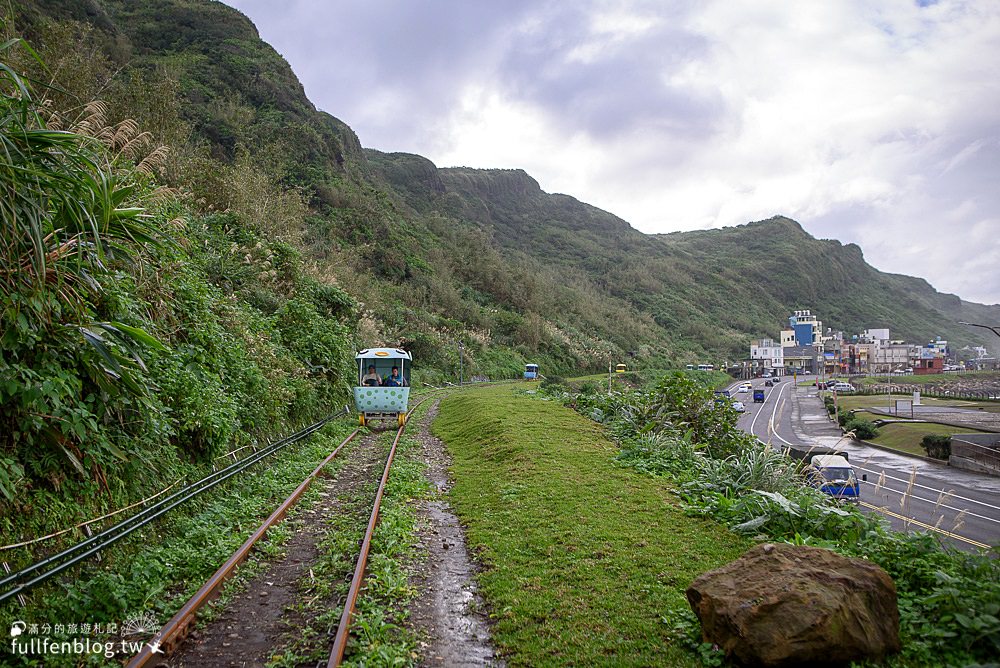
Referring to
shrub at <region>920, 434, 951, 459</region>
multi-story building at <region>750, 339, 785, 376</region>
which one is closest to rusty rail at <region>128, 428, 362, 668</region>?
shrub at <region>920, 434, 951, 459</region>

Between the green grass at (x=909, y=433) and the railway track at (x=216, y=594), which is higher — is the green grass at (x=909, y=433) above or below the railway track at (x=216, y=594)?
below

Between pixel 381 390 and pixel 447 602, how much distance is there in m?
11.7

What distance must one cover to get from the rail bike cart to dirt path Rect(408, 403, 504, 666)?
8.16 meters

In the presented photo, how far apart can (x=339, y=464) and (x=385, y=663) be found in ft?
26.4

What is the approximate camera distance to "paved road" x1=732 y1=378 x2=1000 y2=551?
8065mm

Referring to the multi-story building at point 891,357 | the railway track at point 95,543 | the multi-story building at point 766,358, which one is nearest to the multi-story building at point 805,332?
the multi-story building at point 891,357

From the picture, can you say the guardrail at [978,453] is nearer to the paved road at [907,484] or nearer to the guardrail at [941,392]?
the paved road at [907,484]

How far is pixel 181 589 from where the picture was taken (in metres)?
5.59

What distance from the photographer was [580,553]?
270 inches

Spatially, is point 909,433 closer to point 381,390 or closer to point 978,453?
point 978,453

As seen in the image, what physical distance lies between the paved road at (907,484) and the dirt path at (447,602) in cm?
399

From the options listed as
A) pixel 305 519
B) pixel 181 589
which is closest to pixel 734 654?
pixel 181 589

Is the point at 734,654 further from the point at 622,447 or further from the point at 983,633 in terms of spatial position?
the point at 622,447

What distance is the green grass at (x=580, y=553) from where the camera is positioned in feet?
16.0
